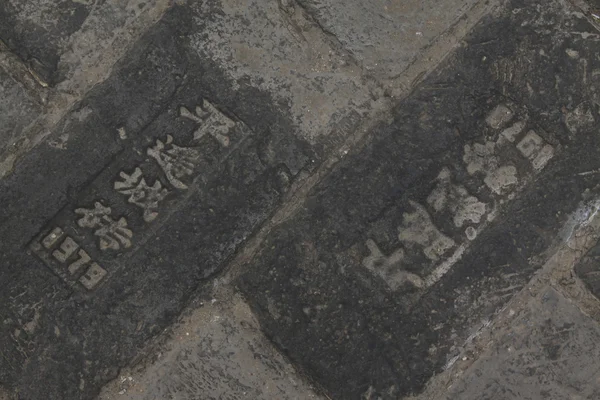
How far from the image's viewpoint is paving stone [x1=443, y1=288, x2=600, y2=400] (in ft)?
5.90

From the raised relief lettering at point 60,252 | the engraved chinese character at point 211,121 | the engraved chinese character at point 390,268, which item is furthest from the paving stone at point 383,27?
the raised relief lettering at point 60,252

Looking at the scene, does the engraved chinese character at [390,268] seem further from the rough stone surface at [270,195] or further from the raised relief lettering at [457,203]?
the raised relief lettering at [457,203]

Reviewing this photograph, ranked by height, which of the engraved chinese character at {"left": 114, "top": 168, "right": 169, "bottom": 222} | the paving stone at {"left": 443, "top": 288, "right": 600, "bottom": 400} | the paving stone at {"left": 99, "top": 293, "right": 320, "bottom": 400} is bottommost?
the paving stone at {"left": 443, "top": 288, "right": 600, "bottom": 400}

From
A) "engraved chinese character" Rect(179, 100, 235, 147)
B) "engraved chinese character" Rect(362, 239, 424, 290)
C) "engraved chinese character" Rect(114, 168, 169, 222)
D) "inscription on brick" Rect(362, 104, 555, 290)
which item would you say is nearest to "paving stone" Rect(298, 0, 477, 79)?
"inscription on brick" Rect(362, 104, 555, 290)

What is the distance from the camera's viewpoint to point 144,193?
1.74m

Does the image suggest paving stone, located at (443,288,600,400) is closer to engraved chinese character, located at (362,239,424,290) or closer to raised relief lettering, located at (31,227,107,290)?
engraved chinese character, located at (362,239,424,290)

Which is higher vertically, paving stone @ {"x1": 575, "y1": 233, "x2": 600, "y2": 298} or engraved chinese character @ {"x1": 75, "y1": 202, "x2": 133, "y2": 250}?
engraved chinese character @ {"x1": 75, "y1": 202, "x2": 133, "y2": 250}

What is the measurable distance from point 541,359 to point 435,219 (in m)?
0.51

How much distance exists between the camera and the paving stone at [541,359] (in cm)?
180

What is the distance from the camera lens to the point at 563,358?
1.81 meters

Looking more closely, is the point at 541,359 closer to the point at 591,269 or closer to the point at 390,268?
the point at 591,269

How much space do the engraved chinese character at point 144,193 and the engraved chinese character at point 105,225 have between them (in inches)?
2.4

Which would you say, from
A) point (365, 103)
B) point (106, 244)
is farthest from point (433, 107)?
point (106, 244)

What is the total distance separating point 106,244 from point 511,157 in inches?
44.6
